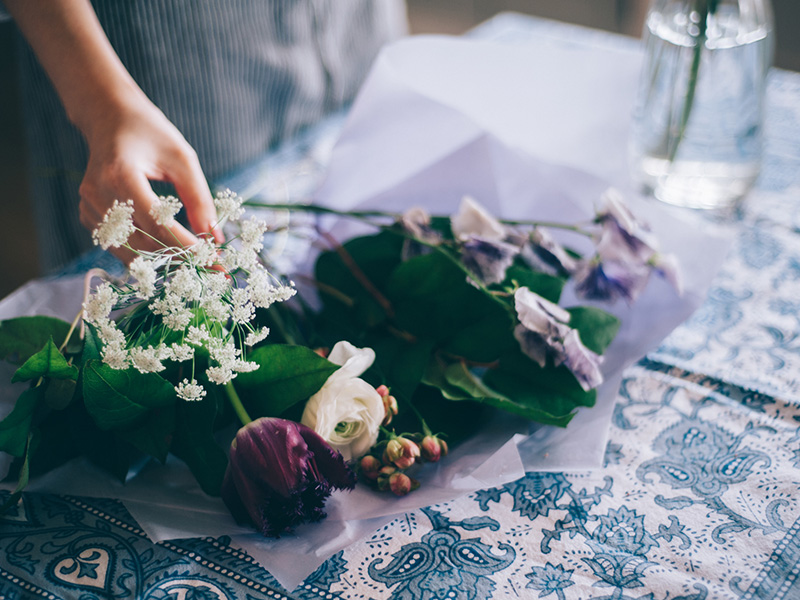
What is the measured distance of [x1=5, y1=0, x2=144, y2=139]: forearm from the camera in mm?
556

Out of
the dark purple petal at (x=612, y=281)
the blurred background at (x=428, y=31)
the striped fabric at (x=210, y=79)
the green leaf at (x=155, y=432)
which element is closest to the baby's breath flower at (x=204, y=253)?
the green leaf at (x=155, y=432)

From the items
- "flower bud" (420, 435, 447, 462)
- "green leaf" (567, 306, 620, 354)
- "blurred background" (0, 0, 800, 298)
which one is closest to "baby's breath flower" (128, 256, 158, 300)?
"flower bud" (420, 435, 447, 462)

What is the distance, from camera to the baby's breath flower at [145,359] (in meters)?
0.40

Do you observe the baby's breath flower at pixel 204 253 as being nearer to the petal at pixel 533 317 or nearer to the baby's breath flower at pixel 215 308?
the baby's breath flower at pixel 215 308

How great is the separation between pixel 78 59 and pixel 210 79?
0.95 feet

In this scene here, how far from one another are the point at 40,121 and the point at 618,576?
2.80 ft

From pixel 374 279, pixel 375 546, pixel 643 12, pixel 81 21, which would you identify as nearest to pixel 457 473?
pixel 375 546

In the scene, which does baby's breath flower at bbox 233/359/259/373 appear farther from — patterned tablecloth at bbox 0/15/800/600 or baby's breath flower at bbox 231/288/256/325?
patterned tablecloth at bbox 0/15/800/600

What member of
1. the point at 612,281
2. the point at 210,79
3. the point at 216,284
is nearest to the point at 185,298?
the point at 216,284

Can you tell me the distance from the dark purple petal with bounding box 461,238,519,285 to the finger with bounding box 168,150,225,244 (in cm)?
19

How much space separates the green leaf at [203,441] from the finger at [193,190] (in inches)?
5.3

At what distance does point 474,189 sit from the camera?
0.73 m

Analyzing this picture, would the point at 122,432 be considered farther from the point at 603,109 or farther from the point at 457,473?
the point at 603,109

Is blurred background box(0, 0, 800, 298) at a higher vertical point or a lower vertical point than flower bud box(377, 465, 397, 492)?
lower
